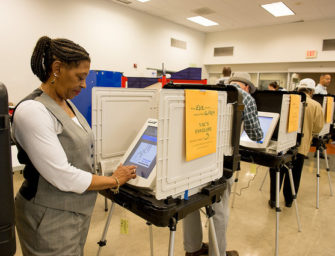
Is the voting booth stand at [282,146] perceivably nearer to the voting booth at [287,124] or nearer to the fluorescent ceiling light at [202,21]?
the voting booth at [287,124]

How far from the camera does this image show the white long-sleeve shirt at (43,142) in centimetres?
84

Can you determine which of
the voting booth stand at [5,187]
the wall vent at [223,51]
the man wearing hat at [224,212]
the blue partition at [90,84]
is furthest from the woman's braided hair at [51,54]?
the wall vent at [223,51]

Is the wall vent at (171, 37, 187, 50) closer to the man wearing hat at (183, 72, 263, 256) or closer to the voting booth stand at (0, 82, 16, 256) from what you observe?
the man wearing hat at (183, 72, 263, 256)

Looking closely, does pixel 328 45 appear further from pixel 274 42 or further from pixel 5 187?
pixel 5 187

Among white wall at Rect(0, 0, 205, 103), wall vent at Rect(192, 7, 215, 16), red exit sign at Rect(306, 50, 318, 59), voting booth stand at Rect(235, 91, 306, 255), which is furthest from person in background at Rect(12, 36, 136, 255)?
red exit sign at Rect(306, 50, 318, 59)

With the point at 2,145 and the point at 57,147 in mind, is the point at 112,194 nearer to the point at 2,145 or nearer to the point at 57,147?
the point at 57,147

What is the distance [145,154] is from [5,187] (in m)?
0.60

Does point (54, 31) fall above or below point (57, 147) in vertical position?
above

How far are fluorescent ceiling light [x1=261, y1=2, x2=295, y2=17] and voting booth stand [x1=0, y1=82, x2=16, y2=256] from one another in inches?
243

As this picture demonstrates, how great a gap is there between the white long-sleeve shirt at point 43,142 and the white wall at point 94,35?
13.9 ft

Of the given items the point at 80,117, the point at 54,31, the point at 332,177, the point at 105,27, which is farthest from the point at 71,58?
the point at 105,27

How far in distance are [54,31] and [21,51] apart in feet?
2.50

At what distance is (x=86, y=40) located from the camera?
5.44 metres

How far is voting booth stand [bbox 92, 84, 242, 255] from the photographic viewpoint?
2.93 ft
